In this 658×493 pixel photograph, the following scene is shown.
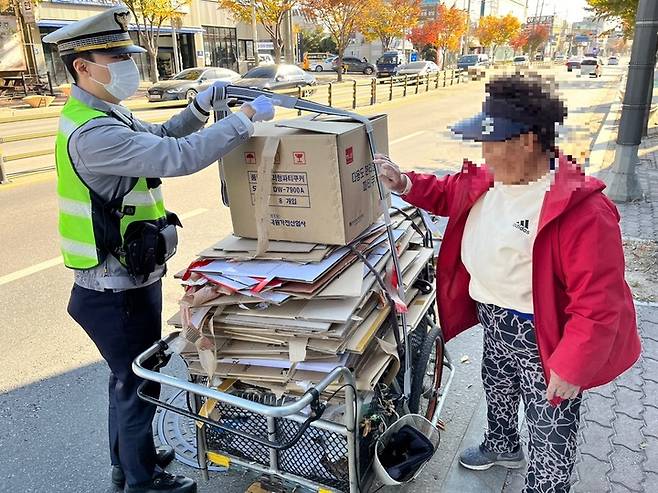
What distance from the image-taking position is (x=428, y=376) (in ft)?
9.59

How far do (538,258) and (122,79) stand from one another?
178 centimetres

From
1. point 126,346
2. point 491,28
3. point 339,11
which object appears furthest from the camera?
point 491,28

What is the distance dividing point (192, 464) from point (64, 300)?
2493mm

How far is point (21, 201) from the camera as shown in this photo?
25.8ft

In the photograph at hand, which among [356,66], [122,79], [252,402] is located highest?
[122,79]

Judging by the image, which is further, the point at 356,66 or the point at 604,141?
the point at 356,66

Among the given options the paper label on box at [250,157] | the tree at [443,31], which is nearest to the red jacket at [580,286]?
the paper label on box at [250,157]

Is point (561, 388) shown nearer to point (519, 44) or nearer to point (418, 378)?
point (418, 378)

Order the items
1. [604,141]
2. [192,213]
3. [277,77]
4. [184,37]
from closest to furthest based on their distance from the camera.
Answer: [192,213] → [604,141] → [277,77] → [184,37]

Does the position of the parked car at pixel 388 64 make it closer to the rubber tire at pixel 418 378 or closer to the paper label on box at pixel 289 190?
the rubber tire at pixel 418 378

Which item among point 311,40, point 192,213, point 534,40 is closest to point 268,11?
point 192,213

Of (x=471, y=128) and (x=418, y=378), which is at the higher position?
(x=471, y=128)

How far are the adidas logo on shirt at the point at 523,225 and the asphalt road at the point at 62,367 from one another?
0.92 ft

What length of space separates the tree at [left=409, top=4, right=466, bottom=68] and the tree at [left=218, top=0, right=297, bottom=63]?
68.3ft
